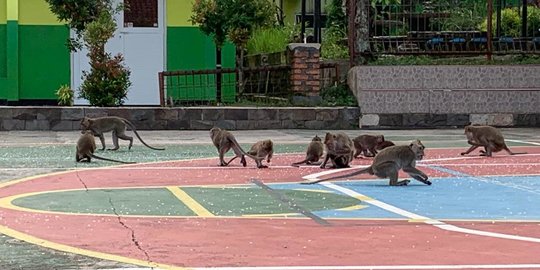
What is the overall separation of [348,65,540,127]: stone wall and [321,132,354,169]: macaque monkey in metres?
8.67

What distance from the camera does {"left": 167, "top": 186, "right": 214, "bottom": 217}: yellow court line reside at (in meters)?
8.75

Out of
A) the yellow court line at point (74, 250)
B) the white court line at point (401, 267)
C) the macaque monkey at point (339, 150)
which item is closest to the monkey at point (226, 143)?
the macaque monkey at point (339, 150)

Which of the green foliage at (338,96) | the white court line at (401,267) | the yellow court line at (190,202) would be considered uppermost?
the green foliage at (338,96)

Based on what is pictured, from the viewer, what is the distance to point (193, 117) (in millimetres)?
20297

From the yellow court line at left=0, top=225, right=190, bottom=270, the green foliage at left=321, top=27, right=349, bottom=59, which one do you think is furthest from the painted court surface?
the green foliage at left=321, top=27, right=349, bottom=59

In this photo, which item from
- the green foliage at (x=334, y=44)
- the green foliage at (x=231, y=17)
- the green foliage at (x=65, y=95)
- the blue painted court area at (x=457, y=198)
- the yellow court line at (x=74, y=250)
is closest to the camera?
the yellow court line at (x=74, y=250)

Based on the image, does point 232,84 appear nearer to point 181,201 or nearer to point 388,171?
point 388,171

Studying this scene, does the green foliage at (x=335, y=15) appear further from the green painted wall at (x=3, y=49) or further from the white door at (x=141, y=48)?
the green painted wall at (x=3, y=49)

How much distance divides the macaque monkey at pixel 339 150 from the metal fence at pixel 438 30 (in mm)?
9669

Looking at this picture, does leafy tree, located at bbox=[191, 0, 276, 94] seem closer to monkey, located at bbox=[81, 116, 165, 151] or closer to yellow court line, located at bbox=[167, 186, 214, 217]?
monkey, located at bbox=[81, 116, 165, 151]

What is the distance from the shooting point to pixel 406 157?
10445mm

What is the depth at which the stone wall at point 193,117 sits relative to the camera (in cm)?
1972

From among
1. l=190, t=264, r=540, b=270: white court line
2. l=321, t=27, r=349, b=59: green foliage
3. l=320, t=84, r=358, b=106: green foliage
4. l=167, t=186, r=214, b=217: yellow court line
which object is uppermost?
l=321, t=27, r=349, b=59: green foliage

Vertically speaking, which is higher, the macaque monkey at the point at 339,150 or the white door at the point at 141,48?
the white door at the point at 141,48
